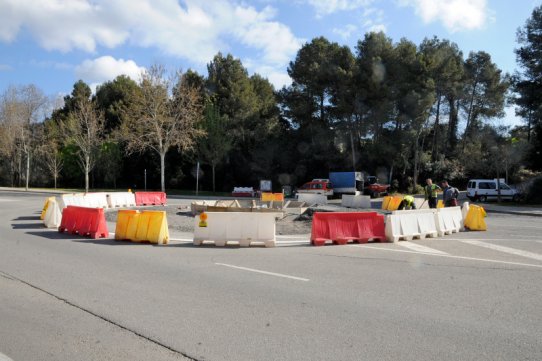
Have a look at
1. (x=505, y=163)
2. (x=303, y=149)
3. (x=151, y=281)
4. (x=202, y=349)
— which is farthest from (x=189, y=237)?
(x=303, y=149)

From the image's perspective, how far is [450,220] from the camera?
16.4 meters

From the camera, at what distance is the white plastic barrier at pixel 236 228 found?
13320 mm

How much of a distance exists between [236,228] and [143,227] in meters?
2.96

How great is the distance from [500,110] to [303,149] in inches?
1032

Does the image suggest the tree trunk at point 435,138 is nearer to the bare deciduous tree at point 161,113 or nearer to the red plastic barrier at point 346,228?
the bare deciduous tree at point 161,113

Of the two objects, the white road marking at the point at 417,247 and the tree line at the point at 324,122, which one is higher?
the tree line at the point at 324,122

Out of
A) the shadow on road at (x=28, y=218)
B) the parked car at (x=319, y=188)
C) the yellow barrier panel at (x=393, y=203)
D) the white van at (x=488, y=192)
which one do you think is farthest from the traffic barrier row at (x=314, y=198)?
the shadow on road at (x=28, y=218)

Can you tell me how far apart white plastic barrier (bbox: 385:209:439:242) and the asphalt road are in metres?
1.91

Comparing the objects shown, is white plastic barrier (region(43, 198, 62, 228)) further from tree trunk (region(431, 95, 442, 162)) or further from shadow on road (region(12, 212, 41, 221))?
tree trunk (region(431, 95, 442, 162))

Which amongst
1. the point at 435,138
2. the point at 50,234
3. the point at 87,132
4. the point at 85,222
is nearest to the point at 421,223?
the point at 85,222

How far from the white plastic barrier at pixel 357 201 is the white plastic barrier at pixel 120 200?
1423 centimetres

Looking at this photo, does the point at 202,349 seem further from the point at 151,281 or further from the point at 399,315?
the point at 151,281

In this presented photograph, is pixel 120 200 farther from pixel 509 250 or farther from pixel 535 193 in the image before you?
pixel 535 193

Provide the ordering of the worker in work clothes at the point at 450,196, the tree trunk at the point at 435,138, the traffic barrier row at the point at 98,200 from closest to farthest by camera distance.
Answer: the worker in work clothes at the point at 450,196
the traffic barrier row at the point at 98,200
the tree trunk at the point at 435,138
